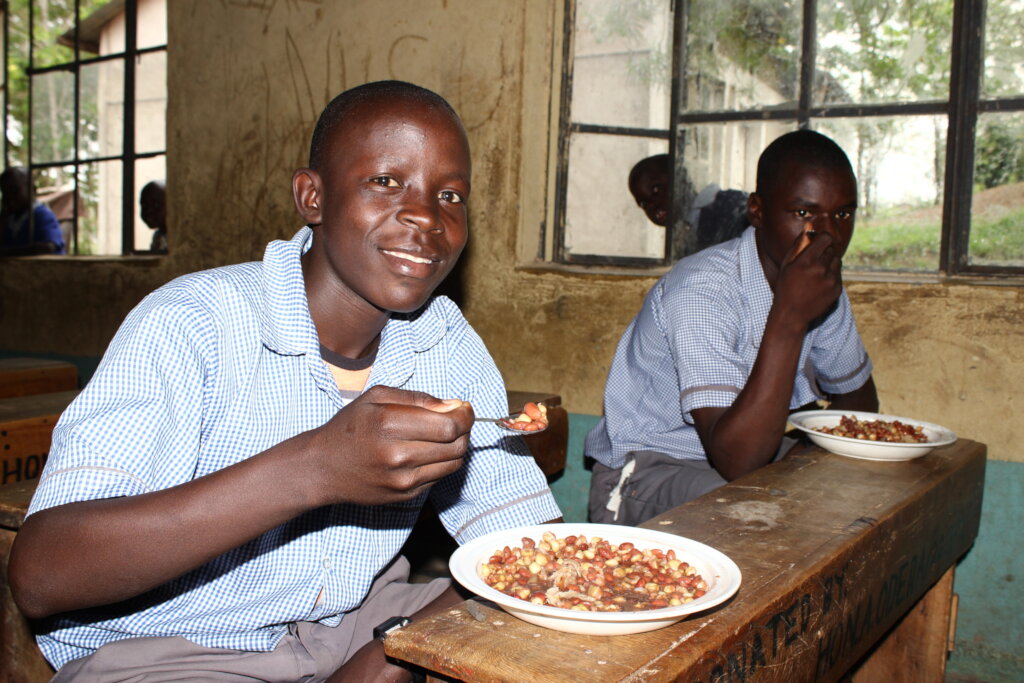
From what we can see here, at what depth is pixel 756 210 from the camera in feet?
8.48

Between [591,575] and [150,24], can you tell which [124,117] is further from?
[591,575]

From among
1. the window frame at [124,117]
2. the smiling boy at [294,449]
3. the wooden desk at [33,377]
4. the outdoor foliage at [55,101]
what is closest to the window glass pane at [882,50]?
the smiling boy at [294,449]

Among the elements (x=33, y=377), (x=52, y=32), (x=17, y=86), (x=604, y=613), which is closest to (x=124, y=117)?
(x=52, y=32)

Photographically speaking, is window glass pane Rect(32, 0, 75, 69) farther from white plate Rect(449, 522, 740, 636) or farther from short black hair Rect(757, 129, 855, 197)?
white plate Rect(449, 522, 740, 636)

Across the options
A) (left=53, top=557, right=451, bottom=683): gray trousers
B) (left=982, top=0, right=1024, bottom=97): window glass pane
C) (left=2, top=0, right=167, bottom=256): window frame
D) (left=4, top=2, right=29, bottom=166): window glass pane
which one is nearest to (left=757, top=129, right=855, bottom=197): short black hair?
(left=982, top=0, right=1024, bottom=97): window glass pane

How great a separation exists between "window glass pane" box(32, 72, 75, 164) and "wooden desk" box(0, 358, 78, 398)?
242 cm

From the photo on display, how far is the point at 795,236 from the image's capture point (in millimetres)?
2455

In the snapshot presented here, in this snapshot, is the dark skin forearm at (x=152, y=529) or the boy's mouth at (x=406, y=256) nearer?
the dark skin forearm at (x=152, y=529)

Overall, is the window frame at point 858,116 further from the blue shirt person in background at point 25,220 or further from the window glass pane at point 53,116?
the blue shirt person in background at point 25,220

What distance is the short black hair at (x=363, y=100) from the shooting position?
141 centimetres

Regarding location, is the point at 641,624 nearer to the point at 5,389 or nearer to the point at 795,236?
the point at 795,236

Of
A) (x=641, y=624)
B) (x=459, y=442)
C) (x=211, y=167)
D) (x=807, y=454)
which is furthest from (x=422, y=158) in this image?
(x=211, y=167)

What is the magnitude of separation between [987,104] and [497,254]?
1.98 m

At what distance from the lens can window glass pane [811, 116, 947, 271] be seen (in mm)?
3203
